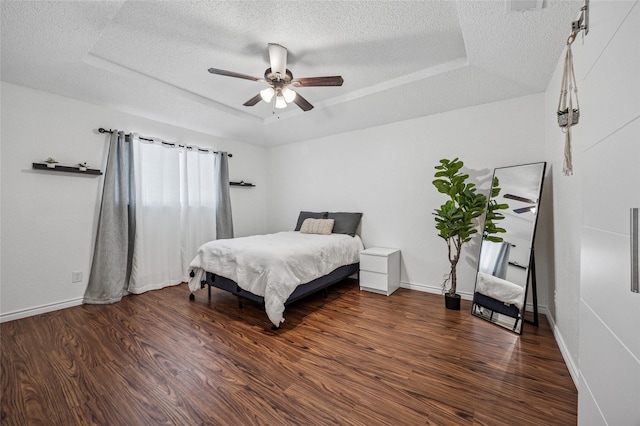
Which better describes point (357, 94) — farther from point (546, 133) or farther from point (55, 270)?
point (55, 270)

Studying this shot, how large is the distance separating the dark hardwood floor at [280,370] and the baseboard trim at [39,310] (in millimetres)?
133

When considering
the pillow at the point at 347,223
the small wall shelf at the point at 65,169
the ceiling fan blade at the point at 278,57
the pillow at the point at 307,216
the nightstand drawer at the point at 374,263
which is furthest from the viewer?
the pillow at the point at 307,216

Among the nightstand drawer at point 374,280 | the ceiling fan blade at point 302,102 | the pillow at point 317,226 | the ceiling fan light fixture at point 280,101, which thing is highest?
the ceiling fan blade at point 302,102

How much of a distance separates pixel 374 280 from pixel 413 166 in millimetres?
1609

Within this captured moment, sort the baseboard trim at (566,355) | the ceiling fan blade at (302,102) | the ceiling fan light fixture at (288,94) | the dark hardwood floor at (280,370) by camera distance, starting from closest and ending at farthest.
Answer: the dark hardwood floor at (280,370)
the baseboard trim at (566,355)
the ceiling fan light fixture at (288,94)
the ceiling fan blade at (302,102)

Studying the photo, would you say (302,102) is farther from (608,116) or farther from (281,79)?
(608,116)

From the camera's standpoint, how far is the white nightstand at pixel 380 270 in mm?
3268

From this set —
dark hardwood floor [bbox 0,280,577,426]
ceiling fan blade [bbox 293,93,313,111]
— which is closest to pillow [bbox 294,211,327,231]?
dark hardwood floor [bbox 0,280,577,426]

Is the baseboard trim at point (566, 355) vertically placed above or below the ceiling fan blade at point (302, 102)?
below

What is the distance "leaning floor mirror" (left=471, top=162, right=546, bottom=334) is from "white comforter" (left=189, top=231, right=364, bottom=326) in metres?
1.59

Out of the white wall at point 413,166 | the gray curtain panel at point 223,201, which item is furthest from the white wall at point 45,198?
the white wall at point 413,166

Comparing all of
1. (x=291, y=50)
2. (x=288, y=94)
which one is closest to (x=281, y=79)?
(x=288, y=94)

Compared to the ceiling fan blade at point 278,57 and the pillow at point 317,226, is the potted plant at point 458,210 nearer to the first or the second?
the pillow at point 317,226

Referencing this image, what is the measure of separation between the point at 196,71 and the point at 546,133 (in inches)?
142
